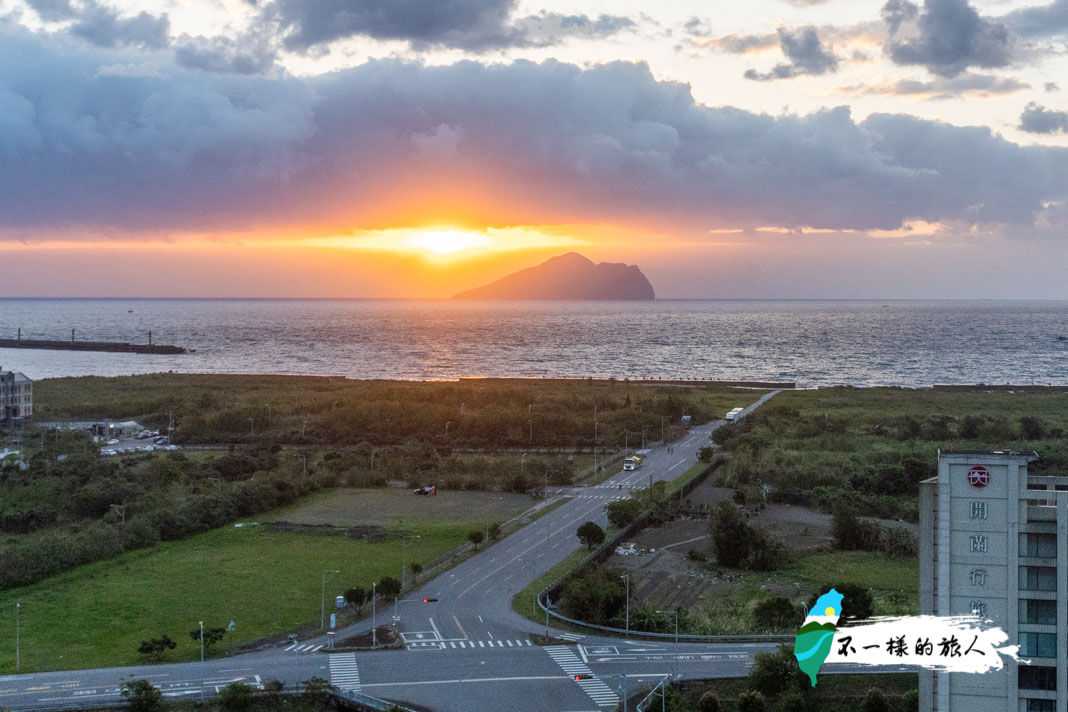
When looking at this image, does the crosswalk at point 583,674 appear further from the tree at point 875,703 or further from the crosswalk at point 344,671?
the tree at point 875,703

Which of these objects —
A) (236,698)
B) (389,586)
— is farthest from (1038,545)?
(389,586)

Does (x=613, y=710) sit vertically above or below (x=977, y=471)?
below

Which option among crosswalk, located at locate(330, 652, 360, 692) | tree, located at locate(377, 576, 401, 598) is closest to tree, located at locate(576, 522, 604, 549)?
tree, located at locate(377, 576, 401, 598)

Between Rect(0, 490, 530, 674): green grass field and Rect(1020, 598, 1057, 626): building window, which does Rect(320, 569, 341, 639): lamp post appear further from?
Rect(1020, 598, 1057, 626): building window

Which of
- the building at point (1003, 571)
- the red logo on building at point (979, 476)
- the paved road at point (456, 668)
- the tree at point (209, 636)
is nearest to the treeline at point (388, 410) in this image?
the paved road at point (456, 668)

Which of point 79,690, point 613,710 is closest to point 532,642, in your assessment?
point 613,710

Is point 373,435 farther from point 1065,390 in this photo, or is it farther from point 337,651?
point 1065,390
